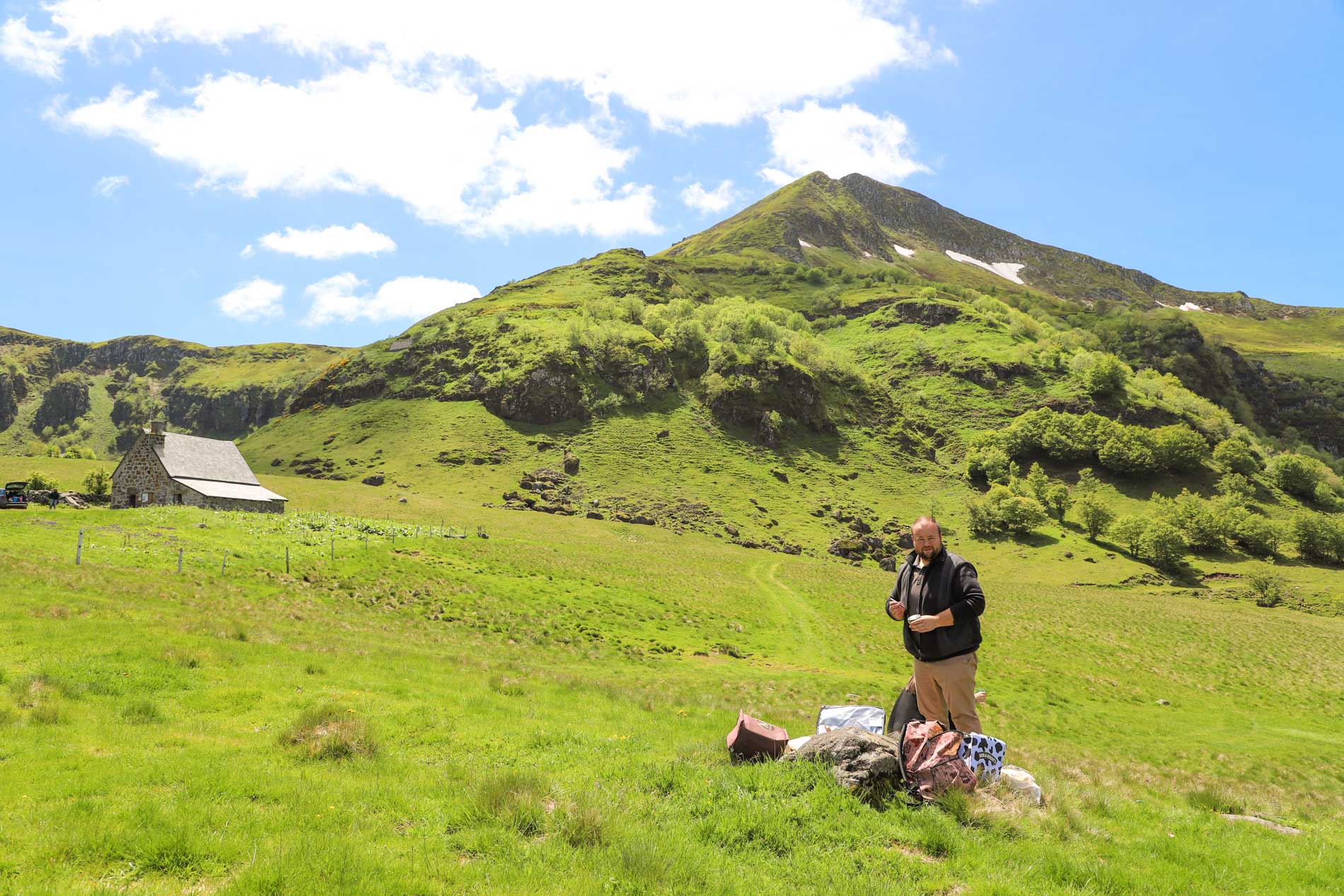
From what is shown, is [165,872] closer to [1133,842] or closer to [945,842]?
[945,842]

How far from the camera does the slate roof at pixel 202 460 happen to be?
55125 millimetres

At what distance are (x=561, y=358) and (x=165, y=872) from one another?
393ft

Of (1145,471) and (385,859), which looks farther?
(1145,471)

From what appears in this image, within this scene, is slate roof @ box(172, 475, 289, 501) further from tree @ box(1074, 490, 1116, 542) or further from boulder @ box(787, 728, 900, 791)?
tree @ box(1074, 490, 1116, 542)

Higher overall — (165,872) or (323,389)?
(323,389)

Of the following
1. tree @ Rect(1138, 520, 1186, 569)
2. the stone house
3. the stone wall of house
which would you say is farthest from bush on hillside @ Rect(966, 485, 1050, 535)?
the stone wall of house

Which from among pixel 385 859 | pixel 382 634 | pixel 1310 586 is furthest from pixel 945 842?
pixel 1310 586

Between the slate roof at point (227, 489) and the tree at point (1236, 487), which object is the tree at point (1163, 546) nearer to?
the tree at point (1236, 487)

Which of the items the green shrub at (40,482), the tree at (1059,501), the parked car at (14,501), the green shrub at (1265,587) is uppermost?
the parked car at (14,501)

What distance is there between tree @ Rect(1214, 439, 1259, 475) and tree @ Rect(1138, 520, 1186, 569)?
138 feet

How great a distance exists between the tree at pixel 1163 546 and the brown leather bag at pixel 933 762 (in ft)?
311

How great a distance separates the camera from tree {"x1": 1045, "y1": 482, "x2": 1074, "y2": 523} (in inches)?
3920

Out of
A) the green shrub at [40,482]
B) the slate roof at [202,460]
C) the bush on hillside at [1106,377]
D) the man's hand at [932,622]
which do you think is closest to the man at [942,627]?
the man's hand at [932,622]

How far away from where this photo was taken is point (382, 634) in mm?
24297
